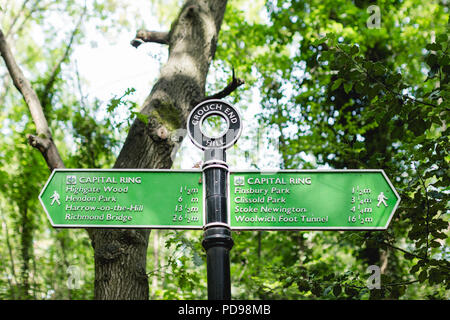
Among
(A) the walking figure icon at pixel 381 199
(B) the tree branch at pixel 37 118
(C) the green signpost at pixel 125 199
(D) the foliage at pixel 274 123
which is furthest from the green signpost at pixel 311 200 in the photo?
(D) the foliage at pixel 274 123

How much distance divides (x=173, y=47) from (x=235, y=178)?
2712mm

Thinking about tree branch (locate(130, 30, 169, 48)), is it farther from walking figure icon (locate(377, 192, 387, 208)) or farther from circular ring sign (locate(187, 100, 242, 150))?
walking figure icon (locate(377, 192, 387, 208))

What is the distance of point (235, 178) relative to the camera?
2742 mm

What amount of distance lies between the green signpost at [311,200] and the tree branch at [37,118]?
2286 mm

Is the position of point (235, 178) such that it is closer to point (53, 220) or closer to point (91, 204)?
point (91, 204)

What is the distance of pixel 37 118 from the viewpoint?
15.1 ft

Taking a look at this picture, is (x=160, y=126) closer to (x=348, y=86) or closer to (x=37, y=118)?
(x=37, y=118)

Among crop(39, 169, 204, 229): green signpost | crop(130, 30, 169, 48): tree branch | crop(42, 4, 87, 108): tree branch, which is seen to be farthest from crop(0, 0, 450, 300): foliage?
crop(39, 169, 204, 229): green signpost

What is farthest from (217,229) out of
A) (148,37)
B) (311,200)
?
(148,37)

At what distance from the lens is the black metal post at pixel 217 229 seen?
2350mm

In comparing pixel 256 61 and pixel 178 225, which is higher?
pixel 256 61

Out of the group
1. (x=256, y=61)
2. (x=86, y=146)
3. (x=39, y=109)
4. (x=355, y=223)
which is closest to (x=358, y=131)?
(x=256, y=61)

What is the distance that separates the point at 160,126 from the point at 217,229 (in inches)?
79.0

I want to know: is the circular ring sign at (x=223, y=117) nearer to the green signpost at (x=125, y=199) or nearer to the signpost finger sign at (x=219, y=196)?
the signpost finger sign at (x=219, y=196)
